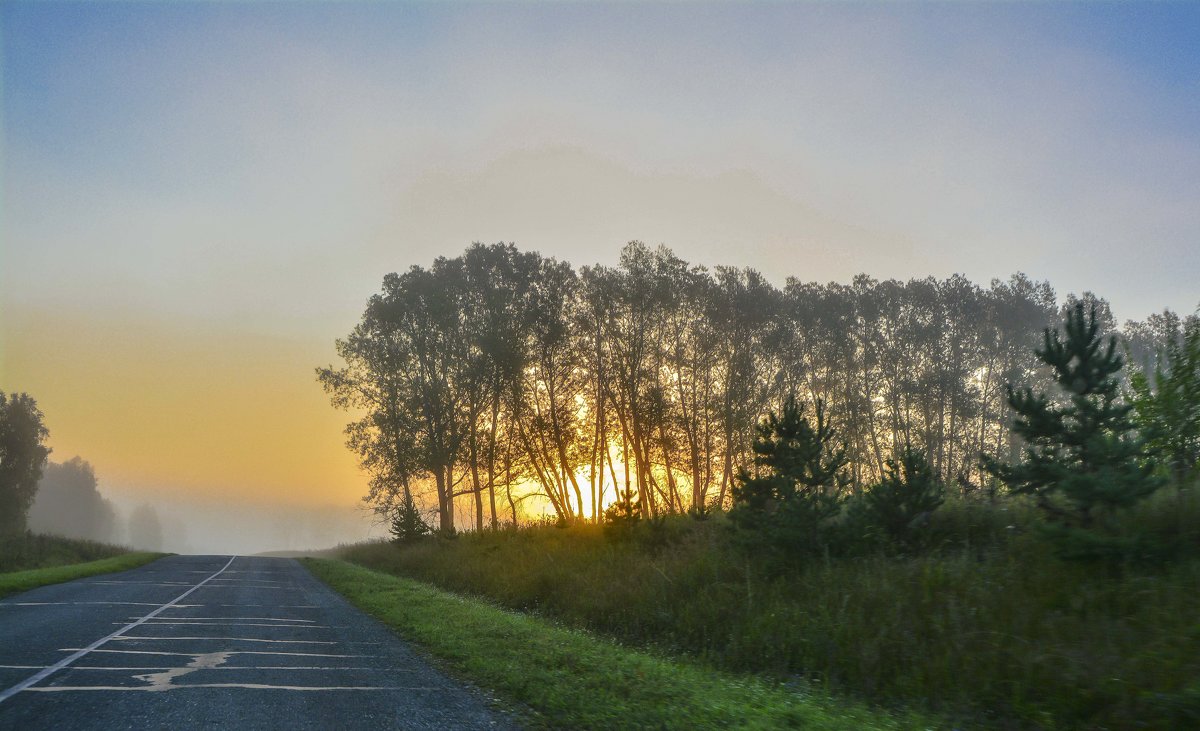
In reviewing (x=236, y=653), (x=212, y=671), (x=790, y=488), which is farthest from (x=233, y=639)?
(x=790, y=488)

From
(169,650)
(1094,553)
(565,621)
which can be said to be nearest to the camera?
(1094,553)

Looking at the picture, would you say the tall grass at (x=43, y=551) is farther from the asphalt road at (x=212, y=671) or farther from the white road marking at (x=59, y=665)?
the white road marking at (x=59, y=665)

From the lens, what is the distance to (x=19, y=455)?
71.4m

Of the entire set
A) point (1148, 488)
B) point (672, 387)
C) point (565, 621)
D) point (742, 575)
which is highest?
point (672, 387)

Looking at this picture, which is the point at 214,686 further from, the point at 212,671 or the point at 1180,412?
the point at 1180,412

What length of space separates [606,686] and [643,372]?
98.9 ft

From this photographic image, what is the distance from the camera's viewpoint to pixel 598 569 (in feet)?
58.5

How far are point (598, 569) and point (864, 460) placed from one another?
29972mm

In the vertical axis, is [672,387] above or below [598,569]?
above

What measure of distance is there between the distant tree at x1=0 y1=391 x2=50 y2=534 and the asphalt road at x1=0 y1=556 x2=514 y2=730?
2671 inches

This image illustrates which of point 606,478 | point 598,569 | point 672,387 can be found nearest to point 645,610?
point 598,569

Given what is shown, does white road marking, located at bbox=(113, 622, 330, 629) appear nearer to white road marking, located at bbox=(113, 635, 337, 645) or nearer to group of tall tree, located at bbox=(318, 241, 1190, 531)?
white road marking, located at bbox=(113, 635, 337, 645)

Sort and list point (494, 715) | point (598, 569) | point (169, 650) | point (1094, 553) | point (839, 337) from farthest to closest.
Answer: point (839, 337) → point (598, 569) → point (169, 650) → point (1094, 553) → point (494, 715)

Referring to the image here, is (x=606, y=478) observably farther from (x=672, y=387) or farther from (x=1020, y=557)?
(x=1020, y=557)
